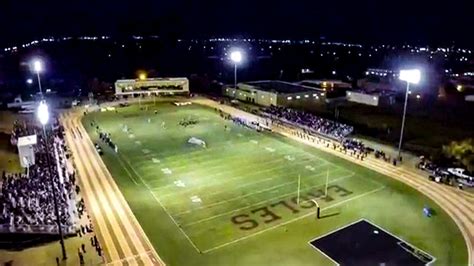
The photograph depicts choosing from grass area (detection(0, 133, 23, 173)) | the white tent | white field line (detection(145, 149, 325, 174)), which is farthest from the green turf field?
grass area (detection(0, 133, 23, 173))

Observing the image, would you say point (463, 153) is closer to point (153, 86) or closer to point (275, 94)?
point (275, 94)

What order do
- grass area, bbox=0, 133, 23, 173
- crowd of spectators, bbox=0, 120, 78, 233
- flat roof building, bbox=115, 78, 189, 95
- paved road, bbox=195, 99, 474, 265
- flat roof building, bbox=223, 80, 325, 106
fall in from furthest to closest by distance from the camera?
flat roof building, bbox=115, 78, 189, 95 → flat roof building, bbox=223, 80, 325, 106 → grass area, bbox=0, 133, 23, 173 → paved road, bbox=195, 99, 474, 265 → crowd of spectators, bbox=0, 120, 78, 233

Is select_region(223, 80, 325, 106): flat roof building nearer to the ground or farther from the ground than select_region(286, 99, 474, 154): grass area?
farther from the ground

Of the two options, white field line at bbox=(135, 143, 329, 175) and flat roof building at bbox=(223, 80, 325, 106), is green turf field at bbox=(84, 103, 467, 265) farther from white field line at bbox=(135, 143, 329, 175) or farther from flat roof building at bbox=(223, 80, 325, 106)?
flat roof building at bbox=(223, 80, 325, 106)

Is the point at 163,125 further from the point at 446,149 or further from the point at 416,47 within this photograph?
the point at 416,47

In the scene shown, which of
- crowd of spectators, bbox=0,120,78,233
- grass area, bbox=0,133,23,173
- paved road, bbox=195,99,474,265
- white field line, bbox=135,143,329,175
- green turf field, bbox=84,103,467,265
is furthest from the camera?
white field line, bbox=135,143,329,175

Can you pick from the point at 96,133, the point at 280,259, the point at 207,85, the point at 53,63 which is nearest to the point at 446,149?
the point at 280,259
